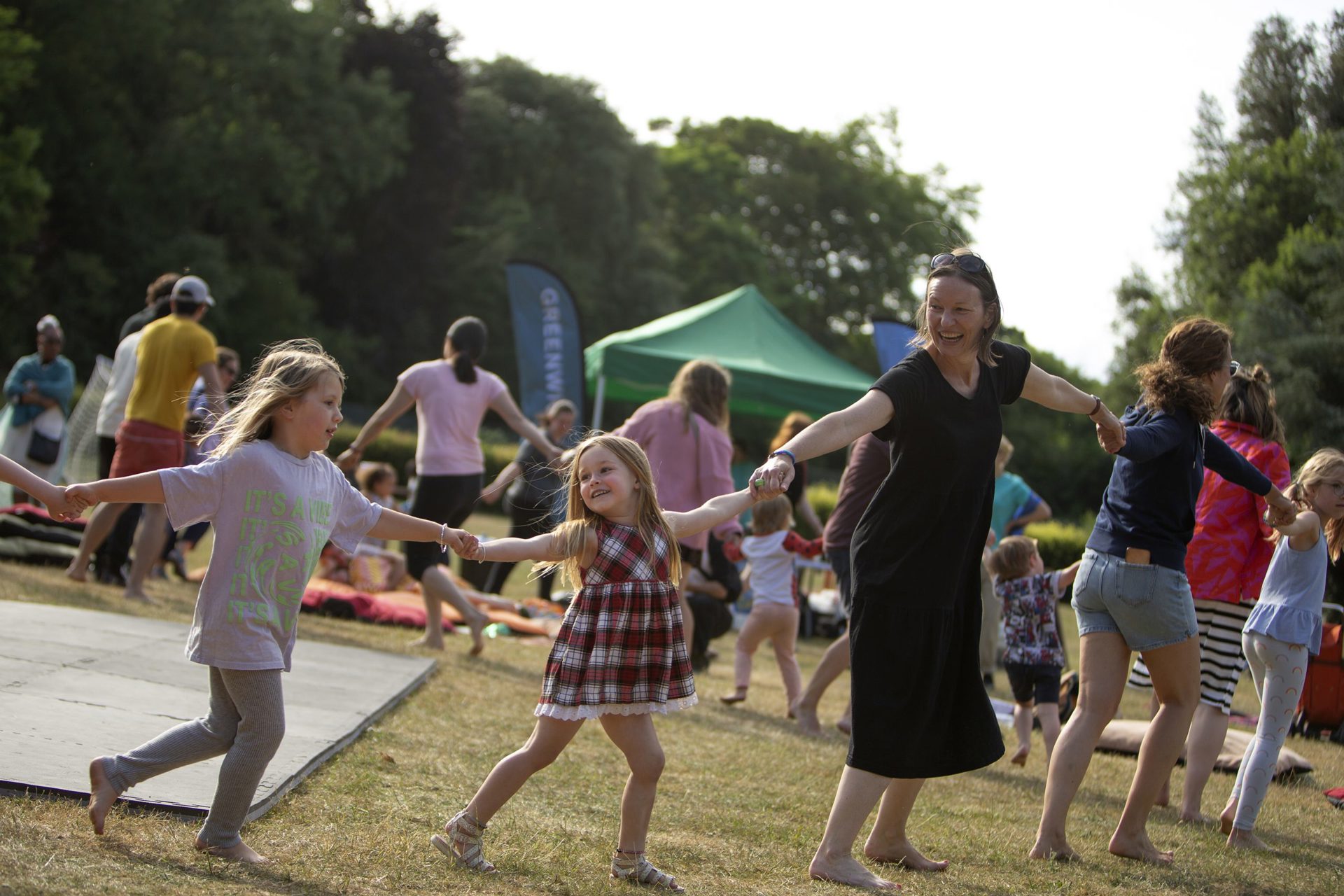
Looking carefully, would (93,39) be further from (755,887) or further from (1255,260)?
(755,887)

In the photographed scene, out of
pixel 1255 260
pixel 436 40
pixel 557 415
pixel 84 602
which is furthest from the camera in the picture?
pixel 436 40

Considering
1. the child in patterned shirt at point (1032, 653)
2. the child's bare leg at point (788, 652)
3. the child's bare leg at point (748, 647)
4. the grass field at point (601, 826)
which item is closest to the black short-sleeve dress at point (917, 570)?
the grass field at point (601, 826)

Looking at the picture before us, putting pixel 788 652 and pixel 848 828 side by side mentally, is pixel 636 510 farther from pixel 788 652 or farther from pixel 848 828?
pixel 788 652

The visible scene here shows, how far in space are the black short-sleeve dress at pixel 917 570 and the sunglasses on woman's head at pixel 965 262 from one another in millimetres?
313

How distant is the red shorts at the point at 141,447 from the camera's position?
8.77 metres

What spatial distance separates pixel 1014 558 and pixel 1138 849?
280cm

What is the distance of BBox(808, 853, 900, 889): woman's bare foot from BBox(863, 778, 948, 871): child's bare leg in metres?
0.33

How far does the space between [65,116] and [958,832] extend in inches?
1441

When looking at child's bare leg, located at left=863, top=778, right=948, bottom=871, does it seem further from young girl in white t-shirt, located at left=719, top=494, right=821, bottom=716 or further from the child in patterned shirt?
young girl in white t-shirt, located at left=719, top=494, right=821, bottom=716

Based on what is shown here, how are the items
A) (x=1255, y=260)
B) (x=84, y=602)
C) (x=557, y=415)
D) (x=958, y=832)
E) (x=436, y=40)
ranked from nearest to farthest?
(x=958, y=832)
(x=84, y=602)
(x=557, y=415)
(x=1255, y=260)
(x=436, y=40)

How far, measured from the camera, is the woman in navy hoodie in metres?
4.65

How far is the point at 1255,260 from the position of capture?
23578 mm

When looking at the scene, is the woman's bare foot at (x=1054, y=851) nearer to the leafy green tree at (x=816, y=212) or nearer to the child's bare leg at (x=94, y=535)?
the child's bare leg at (x=94, y=535)

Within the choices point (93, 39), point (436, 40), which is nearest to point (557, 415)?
point (93, 39)
